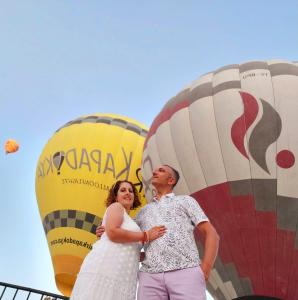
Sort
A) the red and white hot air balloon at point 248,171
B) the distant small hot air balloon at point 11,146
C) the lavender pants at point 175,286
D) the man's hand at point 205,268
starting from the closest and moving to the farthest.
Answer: the lavender pants at point 175,286 → the man's hand at point 205,268 → the red and white hot air balloon at point 248,171 → the distant small hot air balloon at point 11,146

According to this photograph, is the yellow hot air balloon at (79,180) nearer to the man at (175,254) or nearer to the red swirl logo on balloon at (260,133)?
the red swirl logo on balloon at (260,133)

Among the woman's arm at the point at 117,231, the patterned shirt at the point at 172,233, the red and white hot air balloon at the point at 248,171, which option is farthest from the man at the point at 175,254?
the red and white hot air balloon at the point at 248,171

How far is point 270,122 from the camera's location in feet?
23.8

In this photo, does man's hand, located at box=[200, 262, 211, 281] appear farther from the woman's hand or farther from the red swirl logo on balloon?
the red swirl logo on balloon

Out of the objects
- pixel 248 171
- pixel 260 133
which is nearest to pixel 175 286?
pixel 248 171

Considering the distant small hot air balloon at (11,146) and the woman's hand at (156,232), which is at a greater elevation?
the distant small hot air balloon at (11,146)

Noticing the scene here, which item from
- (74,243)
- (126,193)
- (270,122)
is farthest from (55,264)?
(126,193)

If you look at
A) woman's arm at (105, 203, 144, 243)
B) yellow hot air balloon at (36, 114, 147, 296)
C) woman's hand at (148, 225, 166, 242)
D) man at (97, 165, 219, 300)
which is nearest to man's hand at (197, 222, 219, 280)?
man at (97, 165, 219, 300)

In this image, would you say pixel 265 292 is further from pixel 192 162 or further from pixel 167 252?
pixel 167 252

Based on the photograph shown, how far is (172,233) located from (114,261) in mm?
417

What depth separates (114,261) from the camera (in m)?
2.68

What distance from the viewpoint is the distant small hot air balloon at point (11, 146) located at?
10.3 m

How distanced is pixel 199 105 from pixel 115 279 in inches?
233

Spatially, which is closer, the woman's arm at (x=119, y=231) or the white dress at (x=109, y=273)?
the white dress at (x=109, y=273)
